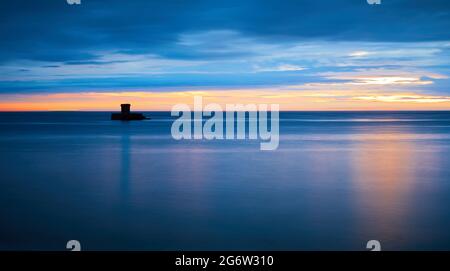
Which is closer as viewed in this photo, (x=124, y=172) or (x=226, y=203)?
(x=226, y=203)

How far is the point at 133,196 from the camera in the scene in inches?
409

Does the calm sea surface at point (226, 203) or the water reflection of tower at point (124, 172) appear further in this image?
the water reflection of tower at point (124, 172)

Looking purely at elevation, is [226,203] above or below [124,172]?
below

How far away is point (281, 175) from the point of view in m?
13.2

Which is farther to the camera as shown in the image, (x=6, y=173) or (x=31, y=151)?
(x=31, y=151)

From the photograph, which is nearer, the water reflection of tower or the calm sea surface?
the calm sea surface

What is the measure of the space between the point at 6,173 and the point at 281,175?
786cm

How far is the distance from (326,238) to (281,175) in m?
5.89

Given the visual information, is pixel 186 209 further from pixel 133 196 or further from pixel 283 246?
pixel 283 246
